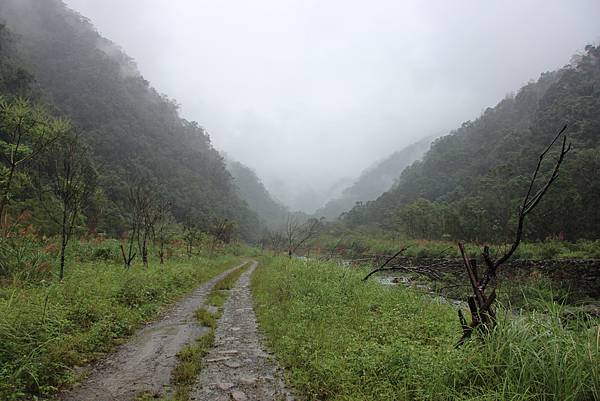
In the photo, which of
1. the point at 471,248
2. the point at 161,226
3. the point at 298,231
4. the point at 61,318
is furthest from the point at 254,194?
Answer: the point at 61,318

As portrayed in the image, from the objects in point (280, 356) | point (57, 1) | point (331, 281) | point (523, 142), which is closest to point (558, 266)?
point (331, 281)

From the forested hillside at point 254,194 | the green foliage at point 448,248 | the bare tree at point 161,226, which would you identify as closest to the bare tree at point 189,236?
the bare tree at point 161,226

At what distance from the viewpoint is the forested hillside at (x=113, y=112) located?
1992 inches

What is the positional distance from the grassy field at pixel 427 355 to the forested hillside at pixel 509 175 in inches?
465

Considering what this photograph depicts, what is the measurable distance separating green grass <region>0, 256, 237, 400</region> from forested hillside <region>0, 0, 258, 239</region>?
29.0 m

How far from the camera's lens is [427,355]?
15.7 feet

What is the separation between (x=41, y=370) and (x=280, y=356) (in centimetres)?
357

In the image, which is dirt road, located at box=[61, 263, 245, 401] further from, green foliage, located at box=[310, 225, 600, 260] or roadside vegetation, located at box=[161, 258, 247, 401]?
green foliage, located at box=[310, 225, 600, 260]

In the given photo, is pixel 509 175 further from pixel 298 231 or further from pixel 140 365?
pixel 140 365

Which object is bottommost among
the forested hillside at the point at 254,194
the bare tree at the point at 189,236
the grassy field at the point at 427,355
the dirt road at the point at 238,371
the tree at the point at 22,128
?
the dirt road at the point at 238,371

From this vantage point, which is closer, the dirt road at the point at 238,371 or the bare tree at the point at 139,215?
the dirt road at the point at 238,371

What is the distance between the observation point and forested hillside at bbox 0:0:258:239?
50.6 m

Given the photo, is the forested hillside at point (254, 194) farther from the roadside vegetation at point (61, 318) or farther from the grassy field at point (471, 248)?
the roadside vegetation at point (61, 318)

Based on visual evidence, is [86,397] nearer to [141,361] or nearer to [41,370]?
[41,370]
